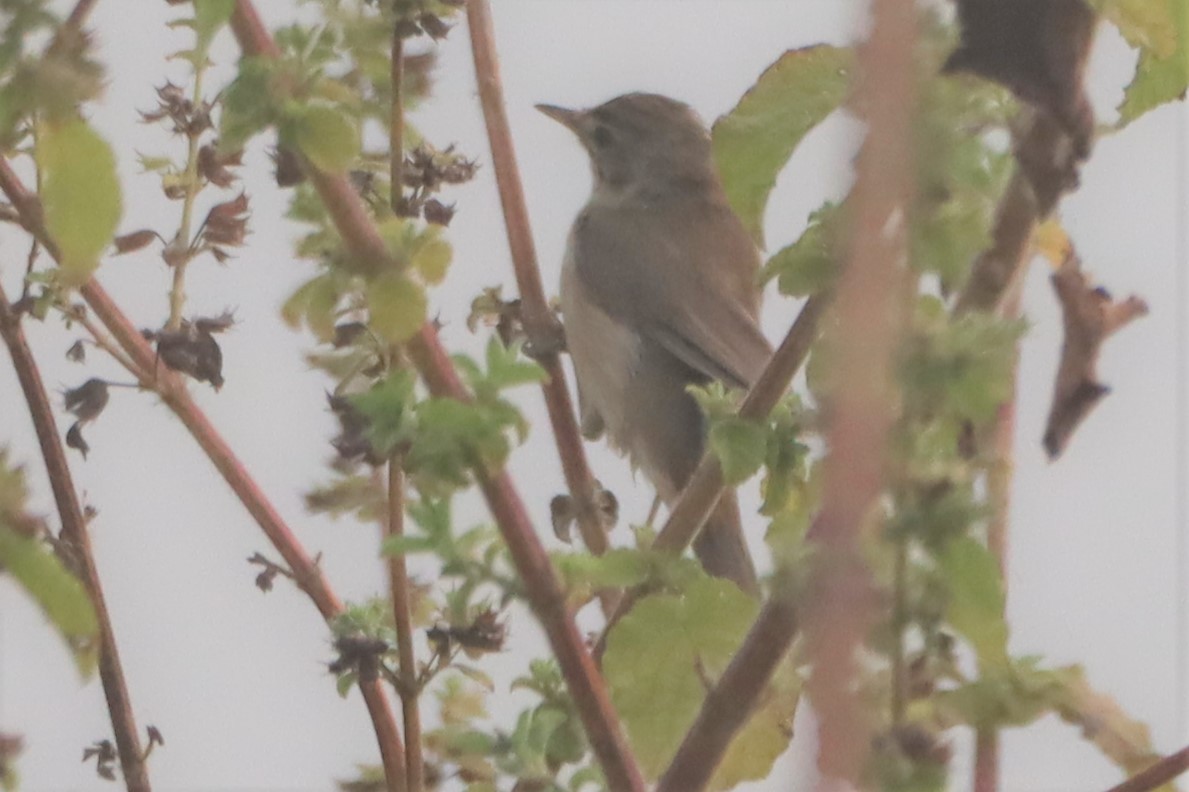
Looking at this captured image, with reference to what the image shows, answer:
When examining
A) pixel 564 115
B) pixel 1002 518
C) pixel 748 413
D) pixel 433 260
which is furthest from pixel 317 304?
pixel 564 115

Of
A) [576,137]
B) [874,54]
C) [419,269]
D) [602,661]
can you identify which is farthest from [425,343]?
[576,137]

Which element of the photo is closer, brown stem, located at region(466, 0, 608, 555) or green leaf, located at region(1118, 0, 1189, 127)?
green leaf, located at region(1118, 0, 1189, 127)

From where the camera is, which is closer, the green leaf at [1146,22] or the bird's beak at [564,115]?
the green leaf at [1146,22]

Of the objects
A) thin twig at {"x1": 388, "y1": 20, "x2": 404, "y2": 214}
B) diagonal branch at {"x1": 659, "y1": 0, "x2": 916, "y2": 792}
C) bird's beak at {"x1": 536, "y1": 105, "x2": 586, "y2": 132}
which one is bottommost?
diagonal branch at {"x1": 659, "y1": 0, "x2": 916, "y2": 792}

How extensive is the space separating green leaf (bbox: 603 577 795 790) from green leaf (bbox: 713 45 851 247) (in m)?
0.17

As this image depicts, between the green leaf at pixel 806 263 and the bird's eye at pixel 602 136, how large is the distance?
4.93ft

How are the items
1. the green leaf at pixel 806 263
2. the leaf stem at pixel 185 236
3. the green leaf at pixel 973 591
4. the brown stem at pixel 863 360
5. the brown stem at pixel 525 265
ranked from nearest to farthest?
1. the brown stem at pixel 863 360
2. the green leaf at pixel 973 591
3. the green leaf at pixel 806 263
4. the leaf stem at pixel 185 236
5. the brown stem at pixel 525 265

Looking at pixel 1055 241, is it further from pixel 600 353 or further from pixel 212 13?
pixel 600 353

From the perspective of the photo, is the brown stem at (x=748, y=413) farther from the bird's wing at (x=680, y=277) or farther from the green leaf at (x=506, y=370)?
the bird's wing at (x=680, y=277)

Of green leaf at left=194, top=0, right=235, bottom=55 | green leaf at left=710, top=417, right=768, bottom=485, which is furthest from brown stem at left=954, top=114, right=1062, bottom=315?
green leaf at left=194, top=0, right=235, bottom=55

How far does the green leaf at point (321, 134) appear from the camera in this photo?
491mm

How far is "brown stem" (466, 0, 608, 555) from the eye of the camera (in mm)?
818

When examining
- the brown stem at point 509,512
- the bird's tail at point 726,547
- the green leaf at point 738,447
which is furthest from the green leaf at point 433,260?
the bird's tail at point 726,547

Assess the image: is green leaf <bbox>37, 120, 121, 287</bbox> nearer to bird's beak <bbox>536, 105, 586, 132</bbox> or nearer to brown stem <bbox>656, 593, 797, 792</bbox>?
brown stem <bbox>656, 593, 797, 792</bbox>
